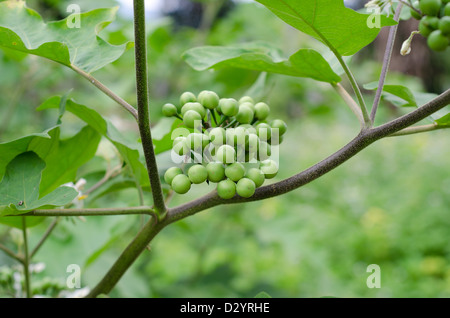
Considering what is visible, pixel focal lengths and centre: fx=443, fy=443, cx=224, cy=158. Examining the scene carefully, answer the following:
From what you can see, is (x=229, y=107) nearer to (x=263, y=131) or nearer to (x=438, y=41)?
(x=263, y=131)

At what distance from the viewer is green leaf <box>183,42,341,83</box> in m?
0.82

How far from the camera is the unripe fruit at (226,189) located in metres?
0.71

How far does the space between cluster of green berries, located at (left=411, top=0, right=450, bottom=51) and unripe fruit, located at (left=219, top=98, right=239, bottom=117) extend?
34 centimetres

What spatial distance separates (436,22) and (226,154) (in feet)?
1.38

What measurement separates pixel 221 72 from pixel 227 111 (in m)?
1.67

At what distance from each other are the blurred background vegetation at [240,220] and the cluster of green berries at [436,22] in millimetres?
492

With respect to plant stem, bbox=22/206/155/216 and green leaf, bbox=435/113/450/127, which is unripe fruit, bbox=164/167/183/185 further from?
green leaf, bbox=435/113/450/127

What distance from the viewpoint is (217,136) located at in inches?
29.5

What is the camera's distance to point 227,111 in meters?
0.79

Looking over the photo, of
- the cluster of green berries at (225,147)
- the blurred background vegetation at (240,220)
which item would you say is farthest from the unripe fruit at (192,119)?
the blurred background vegetation at (240,220)

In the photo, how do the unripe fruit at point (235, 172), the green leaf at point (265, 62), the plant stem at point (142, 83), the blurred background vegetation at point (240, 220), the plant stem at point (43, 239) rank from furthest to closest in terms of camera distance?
the blurred background vegetation at point (240, 220) → the plant stem at point (43, 239) → the green leaf at point (265, 62) → the unripe fruit at point (235, 172) → the plant stem at point (142, 83)

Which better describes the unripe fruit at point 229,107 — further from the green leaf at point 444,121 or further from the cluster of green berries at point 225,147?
the green leaf at point 444,121

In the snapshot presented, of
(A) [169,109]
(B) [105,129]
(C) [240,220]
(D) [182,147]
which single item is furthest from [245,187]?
(C) [240,220]
